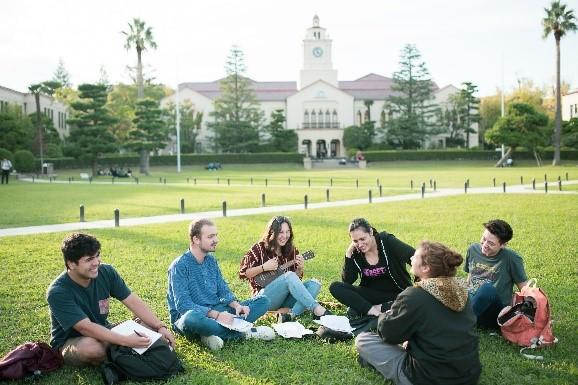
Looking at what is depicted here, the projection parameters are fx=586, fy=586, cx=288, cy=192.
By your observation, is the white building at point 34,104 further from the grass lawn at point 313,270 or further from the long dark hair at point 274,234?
the long dark hair at point 274,234

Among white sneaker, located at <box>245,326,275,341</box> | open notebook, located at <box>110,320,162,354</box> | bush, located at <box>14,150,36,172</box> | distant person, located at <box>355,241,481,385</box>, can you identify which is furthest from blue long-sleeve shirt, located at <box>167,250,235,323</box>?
bush, located at <box>14,150,36,172</box>

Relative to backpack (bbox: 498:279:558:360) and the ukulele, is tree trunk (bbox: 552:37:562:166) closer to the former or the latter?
the ukulele

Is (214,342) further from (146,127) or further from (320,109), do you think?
(320,109)

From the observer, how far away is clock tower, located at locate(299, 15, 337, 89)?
3519 inches

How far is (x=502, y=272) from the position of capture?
20.2 feet

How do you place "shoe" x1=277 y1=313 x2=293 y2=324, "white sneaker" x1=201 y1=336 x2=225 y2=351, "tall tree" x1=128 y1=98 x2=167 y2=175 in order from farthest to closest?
"tall tree" x1=128 y1=98 x2=167 y2=175 → "shoe" x1=277 y1=313 x2=293 y2=324 → "white sneaker" x1=201 y1=336 x2=225 y2=351

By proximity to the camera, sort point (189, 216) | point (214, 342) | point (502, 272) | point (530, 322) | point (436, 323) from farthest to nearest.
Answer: point (189, 216)
point (502, 272)
point (214, 342)
point (530, 322)
point (436, 323)

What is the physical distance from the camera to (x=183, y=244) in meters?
12.5

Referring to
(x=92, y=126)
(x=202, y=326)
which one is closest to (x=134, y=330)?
(x=202, y=326)

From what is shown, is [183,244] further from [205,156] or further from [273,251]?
[205,156]

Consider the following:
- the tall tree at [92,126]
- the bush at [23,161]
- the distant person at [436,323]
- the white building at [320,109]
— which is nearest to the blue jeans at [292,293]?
the distant person at [436,323]

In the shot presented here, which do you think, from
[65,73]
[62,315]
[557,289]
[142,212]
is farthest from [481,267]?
[65,73]

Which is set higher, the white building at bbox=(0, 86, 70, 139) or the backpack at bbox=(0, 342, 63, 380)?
the white building at bbox=(0, 86, 70, 139)

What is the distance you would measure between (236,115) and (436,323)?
71142 millimetres
